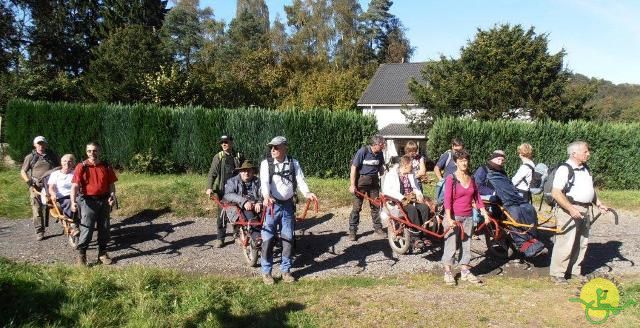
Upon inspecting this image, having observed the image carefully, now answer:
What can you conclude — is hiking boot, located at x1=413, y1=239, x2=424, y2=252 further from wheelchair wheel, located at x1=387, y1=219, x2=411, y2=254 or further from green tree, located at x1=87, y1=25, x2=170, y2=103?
green tree, located at x1=87, y1=25, x2=170, y2=103

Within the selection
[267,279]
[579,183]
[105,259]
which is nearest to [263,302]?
[267,279]

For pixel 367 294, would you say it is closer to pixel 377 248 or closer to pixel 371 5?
pixel 377 248

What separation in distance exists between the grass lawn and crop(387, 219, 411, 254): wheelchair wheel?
4048mm

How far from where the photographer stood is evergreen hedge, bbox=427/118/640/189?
607 inches

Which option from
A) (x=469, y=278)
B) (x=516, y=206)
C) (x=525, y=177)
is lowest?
(x=469, y=278)

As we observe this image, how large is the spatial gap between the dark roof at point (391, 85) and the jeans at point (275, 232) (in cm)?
2752

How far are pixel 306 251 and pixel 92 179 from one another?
349 centimetres

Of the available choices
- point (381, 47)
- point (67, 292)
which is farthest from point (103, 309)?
point (381, 47)

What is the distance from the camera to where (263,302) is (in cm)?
554

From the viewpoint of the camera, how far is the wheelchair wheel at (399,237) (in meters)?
7.42

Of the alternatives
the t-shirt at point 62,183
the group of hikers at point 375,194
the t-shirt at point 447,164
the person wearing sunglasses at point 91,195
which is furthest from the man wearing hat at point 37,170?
the t-shirt at point 447,164

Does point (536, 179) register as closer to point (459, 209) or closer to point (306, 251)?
point (459, 209)

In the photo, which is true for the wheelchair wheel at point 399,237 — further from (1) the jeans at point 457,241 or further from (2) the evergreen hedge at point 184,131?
(2) the evergreen hedge at point 184,131

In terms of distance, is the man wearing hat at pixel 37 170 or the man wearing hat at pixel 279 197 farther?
the man wearing hat at pixel 37 170
